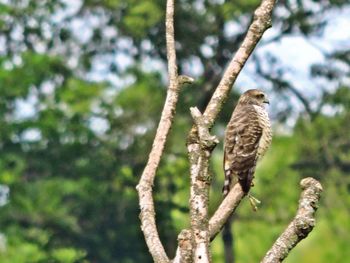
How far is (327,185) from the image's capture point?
2447cm

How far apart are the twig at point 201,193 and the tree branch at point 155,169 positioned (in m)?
0.18

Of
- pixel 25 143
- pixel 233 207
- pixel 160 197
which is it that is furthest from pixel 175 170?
pixel 233 207

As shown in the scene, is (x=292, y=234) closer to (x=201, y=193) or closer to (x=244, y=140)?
(x=201, y=193)

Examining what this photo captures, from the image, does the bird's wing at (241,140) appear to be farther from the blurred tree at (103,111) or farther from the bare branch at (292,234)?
the blurred tree at (103,111)

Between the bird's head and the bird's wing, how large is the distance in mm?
439

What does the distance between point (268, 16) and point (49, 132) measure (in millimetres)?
18205

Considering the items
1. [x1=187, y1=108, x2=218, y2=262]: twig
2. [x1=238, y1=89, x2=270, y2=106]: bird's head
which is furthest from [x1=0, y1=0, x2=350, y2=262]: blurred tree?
[x1=187, y1=108, x2=218, y2=262]: twig

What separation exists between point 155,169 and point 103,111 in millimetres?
19182

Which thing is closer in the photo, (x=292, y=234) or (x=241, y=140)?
(x=292, y=234)

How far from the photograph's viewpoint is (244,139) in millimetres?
8039

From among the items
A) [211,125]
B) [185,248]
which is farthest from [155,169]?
[185,248]

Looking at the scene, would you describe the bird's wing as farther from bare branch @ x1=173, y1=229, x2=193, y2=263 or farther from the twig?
bare branch @ x1=173, y1=229, x2=193, y2=263

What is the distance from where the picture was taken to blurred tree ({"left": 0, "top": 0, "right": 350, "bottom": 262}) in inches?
891

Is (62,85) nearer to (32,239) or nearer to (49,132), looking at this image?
(49,132)
